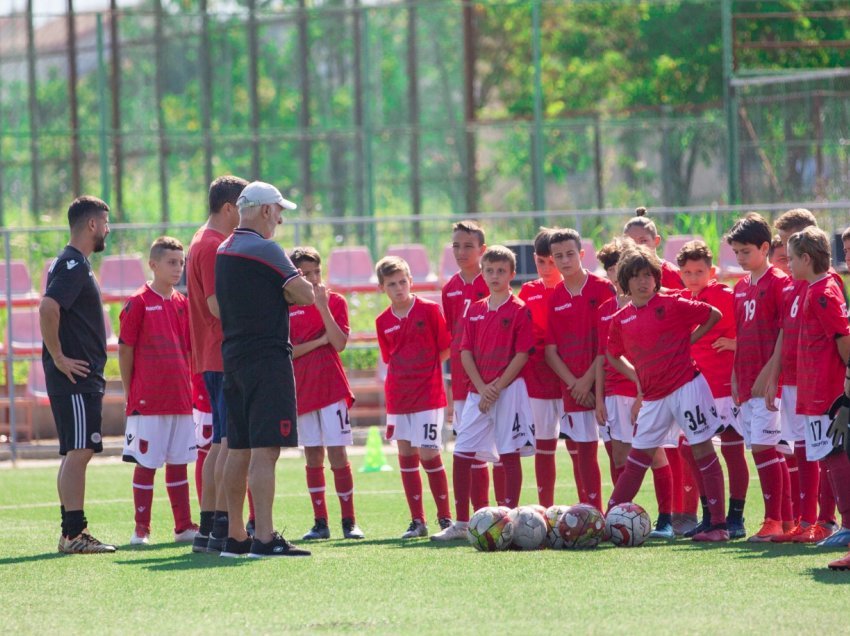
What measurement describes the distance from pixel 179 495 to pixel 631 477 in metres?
2.98

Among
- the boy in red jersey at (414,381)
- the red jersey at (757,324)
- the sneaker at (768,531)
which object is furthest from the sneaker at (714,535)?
the boy in red jersey at (414,381)

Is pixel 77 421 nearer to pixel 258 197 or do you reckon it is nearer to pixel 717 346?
pixel 258 197

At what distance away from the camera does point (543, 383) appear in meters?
9.84

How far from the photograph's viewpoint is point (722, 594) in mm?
6676

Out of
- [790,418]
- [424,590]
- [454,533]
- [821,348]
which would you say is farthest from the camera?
[454,533]

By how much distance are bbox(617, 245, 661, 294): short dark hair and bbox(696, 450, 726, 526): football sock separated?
3.52 ft

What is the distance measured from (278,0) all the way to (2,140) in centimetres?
685

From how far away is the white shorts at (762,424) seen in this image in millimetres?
8656

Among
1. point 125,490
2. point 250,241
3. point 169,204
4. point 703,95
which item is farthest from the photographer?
point 703,95

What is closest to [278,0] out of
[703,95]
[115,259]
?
[703,95]

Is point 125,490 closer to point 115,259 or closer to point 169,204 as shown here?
point 115,259

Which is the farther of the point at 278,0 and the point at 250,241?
the point at 278,0

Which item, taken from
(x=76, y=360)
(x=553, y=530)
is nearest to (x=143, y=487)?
(x=76, y=360)

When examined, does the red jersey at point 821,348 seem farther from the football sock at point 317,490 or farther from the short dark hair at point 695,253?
the football sock at point 317,490
